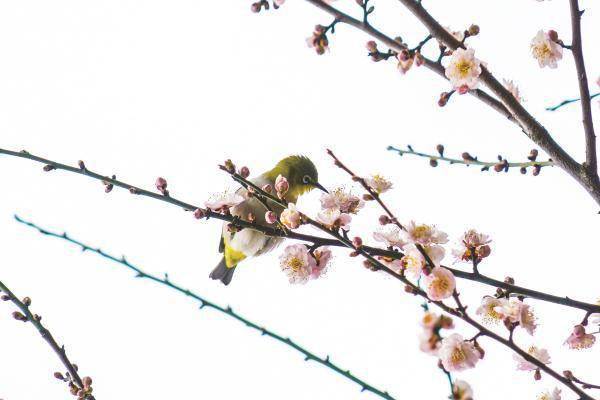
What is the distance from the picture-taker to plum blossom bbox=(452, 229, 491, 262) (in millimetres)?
2424

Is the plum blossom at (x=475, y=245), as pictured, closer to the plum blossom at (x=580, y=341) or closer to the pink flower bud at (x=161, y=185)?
the plum blossom at (x=580, y=341)

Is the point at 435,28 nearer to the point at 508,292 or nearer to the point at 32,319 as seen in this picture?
the point at 508,292

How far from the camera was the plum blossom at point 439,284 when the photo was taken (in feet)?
6.51

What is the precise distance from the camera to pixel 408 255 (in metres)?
2.22

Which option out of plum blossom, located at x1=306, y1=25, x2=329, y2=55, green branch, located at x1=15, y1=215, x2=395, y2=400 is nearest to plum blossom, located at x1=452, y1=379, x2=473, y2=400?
green branch, located at x1=15, y1=215, x2=395, y2=400

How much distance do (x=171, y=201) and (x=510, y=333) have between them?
1200mm

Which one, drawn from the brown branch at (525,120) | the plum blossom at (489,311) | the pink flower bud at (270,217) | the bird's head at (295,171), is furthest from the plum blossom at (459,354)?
the bird's head at (295,171)

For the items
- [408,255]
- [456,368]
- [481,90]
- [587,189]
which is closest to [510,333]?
[456,368]

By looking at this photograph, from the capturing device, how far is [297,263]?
2.92 m

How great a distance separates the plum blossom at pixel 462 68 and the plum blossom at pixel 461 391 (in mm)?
1343

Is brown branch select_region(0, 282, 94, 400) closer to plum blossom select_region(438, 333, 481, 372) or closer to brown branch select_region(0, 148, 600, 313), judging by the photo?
brown branch select_region(0, 148, 600, 313)

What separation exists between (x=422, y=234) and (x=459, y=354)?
0.45 metres

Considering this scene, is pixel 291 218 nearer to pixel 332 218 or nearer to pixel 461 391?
pixel 332 218

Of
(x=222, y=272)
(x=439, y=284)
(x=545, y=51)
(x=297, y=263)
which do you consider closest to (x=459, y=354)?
(x=439, y=284)
